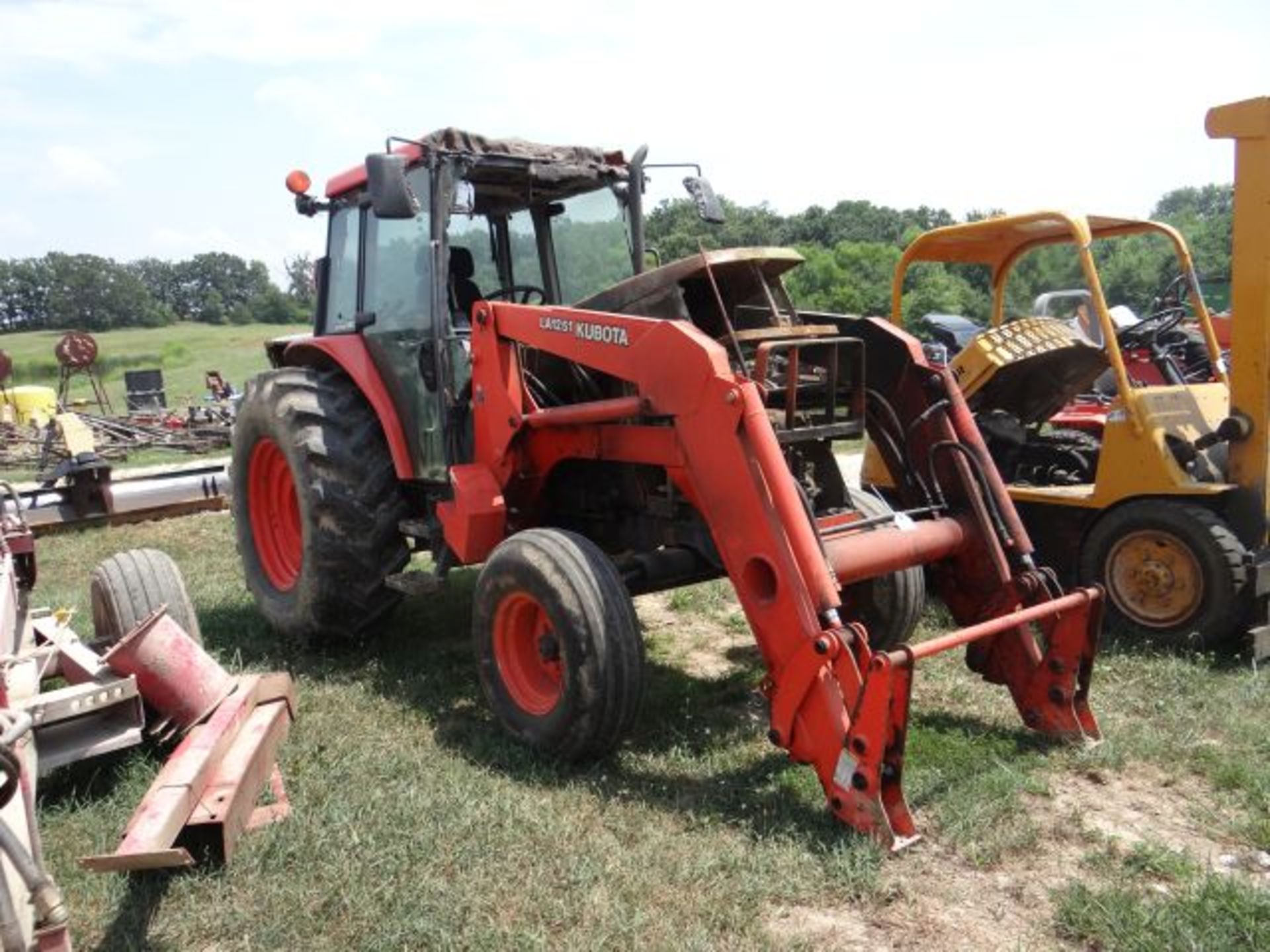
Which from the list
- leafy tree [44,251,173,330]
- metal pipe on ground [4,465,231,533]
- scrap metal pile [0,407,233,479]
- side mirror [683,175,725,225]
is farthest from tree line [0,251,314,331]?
side mirror [683,175,725,225]

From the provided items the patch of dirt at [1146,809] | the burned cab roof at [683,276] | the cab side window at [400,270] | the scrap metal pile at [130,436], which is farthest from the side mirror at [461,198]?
the scrap metal pile at [130,436]

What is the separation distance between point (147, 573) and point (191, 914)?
2.14 metres

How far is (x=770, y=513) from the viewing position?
352 cm

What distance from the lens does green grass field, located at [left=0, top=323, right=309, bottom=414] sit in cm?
3438

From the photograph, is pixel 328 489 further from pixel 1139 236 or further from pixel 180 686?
pixel 1139 236

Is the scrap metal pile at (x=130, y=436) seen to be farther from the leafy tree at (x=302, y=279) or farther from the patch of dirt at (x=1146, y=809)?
the patch of dirt at (x=1146, y=809)

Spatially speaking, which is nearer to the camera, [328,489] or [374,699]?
[374,699]

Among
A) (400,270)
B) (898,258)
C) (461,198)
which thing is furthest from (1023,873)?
(898,258)

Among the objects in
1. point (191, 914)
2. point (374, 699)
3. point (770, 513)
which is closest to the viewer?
point (191, 914)

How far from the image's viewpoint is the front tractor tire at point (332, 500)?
5.10 m

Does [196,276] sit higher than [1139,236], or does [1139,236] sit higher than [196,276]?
[196,276]

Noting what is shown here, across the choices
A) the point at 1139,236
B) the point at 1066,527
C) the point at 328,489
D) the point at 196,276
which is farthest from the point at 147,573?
the point at 196,276

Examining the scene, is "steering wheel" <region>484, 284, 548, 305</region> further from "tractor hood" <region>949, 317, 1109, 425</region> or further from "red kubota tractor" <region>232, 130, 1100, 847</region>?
"tractor hood" <region>949, 317, 1109, 425</region>

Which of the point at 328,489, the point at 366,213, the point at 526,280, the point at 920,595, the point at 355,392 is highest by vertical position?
the point at 366,213
